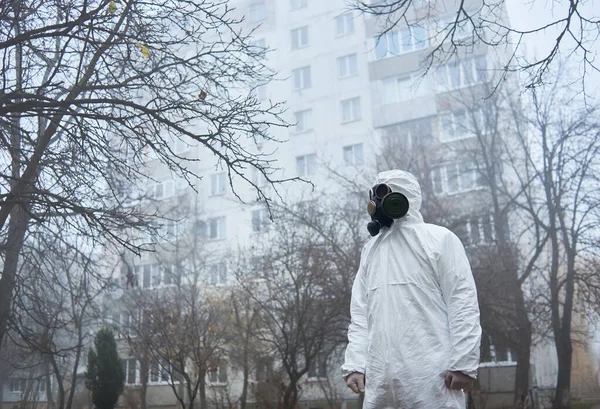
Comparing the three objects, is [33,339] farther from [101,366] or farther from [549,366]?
[549,366]

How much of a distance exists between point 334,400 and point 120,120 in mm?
16842

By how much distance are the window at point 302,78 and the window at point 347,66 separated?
182 centimetres

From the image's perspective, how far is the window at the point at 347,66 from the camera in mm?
31922

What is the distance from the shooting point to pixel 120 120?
6.84 meters

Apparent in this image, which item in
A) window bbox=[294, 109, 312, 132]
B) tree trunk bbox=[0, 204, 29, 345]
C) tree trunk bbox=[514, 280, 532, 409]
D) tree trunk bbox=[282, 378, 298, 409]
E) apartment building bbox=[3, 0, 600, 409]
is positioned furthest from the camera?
window bbox=[294, 109, 312, 132]

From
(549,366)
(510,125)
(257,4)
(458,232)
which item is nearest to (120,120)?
(458,232)

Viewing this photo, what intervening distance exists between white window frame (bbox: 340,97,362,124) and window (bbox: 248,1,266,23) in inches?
293

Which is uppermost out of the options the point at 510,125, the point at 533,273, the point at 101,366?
the point at 510,125

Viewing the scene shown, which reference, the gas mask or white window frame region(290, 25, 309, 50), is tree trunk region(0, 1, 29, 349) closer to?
the gas mask

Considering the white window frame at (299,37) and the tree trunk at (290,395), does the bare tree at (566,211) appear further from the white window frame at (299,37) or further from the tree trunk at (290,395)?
the white window frame at (299,37)

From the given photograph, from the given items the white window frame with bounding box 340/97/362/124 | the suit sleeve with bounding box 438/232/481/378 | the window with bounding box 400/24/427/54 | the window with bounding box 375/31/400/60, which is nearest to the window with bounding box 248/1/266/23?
the white window frame with bounding box 340/97/362/124

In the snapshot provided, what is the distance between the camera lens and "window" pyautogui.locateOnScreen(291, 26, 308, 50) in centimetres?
3369

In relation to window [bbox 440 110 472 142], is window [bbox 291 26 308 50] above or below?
above

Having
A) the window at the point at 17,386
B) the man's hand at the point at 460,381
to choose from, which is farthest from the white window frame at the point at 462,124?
the man's hand at the point at 460,381
